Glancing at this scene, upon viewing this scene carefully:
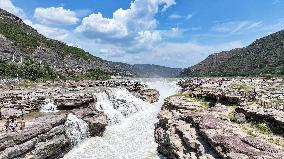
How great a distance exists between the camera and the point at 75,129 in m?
53.3

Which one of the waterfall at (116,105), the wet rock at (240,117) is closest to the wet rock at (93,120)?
the waterfall at (116,105)

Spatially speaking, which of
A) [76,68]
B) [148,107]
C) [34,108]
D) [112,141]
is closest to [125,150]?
[112,141]

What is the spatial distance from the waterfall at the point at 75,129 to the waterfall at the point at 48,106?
5336 mm

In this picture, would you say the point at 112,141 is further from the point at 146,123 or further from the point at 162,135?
the point at 146,123

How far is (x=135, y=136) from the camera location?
55.7 m

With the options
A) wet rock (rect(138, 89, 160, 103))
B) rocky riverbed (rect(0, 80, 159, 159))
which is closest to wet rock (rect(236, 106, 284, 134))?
rocky riverbed (rect(0, 80, 159, 159))

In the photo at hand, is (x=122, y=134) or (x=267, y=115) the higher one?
(x=267, y=115)

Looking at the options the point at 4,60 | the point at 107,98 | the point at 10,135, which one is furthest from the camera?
the point at 4,60

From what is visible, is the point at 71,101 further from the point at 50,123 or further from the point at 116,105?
the point at 116,105

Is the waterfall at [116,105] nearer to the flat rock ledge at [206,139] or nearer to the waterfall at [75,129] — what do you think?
the waterfall at [75,129]

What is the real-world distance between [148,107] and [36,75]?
2849 inches

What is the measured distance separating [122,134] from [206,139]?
70.2 feet

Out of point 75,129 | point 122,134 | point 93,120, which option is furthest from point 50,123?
point 122,134

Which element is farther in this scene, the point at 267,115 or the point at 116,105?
the point at 116,105
